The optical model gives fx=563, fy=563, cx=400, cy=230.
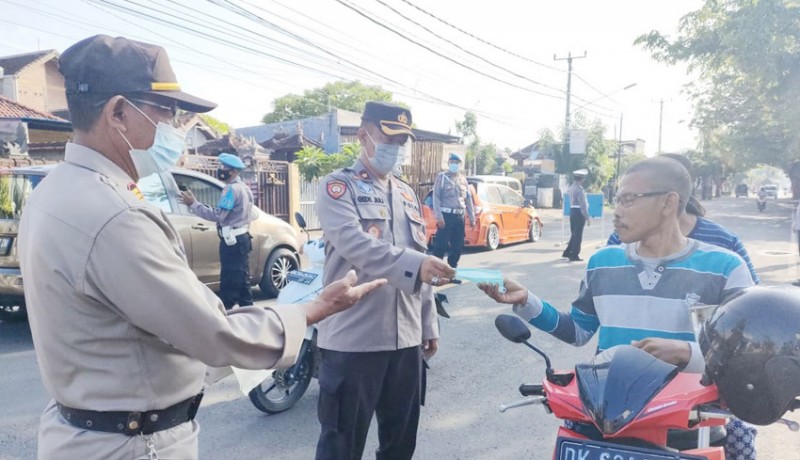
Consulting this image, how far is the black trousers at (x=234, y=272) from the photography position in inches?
247

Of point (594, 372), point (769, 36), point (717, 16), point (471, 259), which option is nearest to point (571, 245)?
point (471, 259)

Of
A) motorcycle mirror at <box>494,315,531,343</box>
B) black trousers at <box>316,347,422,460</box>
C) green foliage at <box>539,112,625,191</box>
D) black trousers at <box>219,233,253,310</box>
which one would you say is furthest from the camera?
green foliage at <box>539,112,625,191</box>

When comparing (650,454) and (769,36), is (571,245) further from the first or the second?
(650,454)

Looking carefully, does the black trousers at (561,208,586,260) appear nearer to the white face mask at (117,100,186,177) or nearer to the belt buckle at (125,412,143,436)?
the white face mask at (117,100,186,177)

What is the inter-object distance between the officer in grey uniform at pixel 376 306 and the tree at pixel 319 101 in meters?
Result: 53.2

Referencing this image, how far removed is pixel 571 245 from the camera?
430 inches

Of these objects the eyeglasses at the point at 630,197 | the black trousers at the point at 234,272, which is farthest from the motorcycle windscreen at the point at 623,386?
the black trousers at the point at 234,272

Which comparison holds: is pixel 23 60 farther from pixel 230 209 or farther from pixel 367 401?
pixel 367 401

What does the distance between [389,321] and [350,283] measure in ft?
2.64

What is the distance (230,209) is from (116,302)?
202 inches

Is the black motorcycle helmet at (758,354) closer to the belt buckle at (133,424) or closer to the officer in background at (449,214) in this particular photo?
the belt buckle at (133,424)

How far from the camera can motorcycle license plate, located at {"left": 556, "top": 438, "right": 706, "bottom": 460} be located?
4.75ft

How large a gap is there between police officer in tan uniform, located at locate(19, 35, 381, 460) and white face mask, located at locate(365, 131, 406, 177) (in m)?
1.29

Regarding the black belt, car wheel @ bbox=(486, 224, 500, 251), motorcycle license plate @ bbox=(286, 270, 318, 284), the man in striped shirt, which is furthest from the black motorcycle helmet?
car wheel @ bbox=(486, 224, 500, 251)
